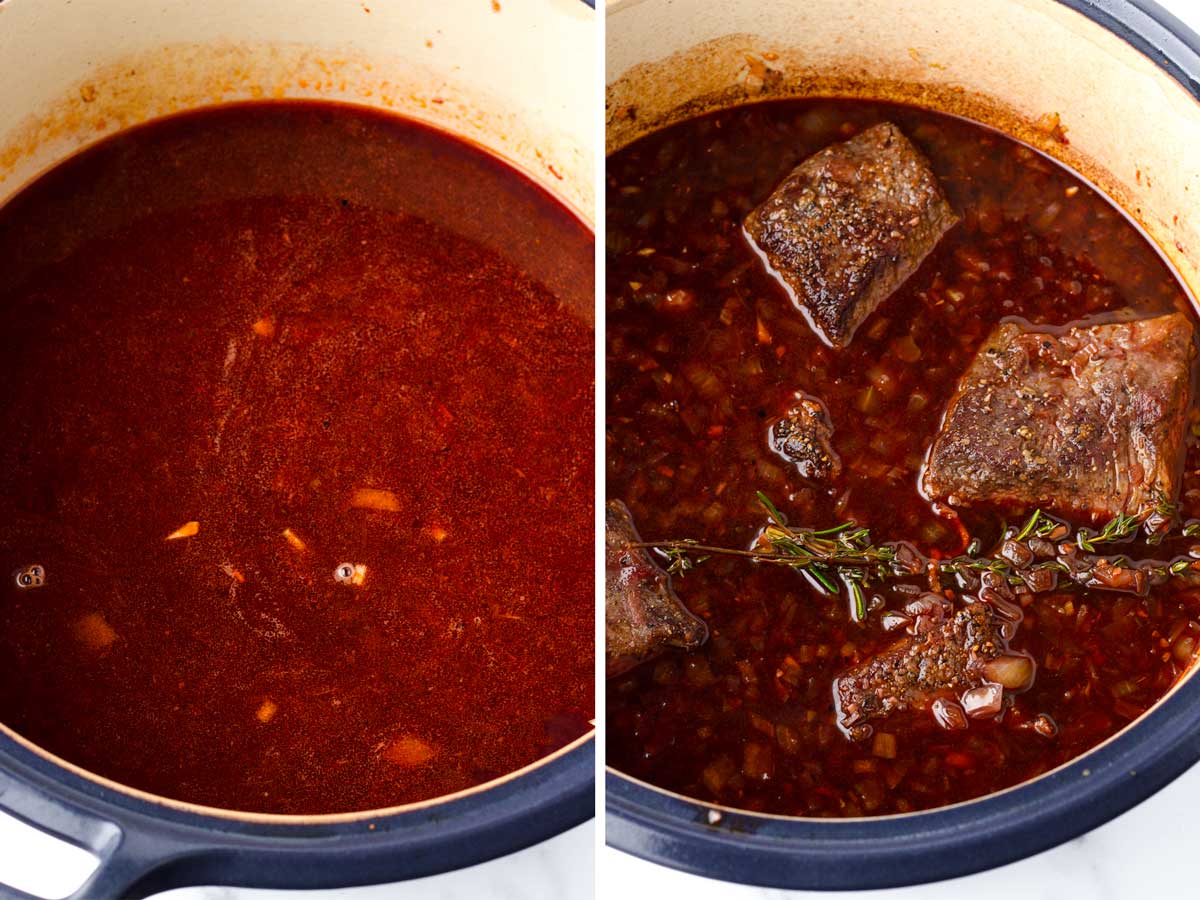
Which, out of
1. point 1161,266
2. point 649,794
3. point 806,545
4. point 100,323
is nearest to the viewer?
point 649,794

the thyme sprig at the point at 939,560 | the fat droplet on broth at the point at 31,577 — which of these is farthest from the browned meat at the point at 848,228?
the fat droplet on broth at the point at 31,577

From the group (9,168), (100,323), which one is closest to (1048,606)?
(100,323)

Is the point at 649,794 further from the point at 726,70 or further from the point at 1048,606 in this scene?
the point at 726,70

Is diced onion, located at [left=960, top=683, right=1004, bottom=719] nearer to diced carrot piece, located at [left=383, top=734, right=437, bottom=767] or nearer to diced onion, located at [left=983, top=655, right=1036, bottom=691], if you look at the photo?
diced onion, located at [left=983, top=655, right=1036, bottom=691]

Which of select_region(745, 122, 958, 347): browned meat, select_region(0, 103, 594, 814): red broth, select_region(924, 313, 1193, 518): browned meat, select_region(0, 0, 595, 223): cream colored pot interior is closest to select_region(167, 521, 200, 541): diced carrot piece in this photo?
select_region(0, 103, 594, 814): red broth

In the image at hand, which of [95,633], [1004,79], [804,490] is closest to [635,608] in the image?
[804,490]

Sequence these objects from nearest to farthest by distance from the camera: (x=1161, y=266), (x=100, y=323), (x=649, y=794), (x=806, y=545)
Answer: (x=649, y=794), (x=806, y=545), (x=1161, y=266), (x=100, y=323)

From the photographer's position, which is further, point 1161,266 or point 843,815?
point 1161,266
